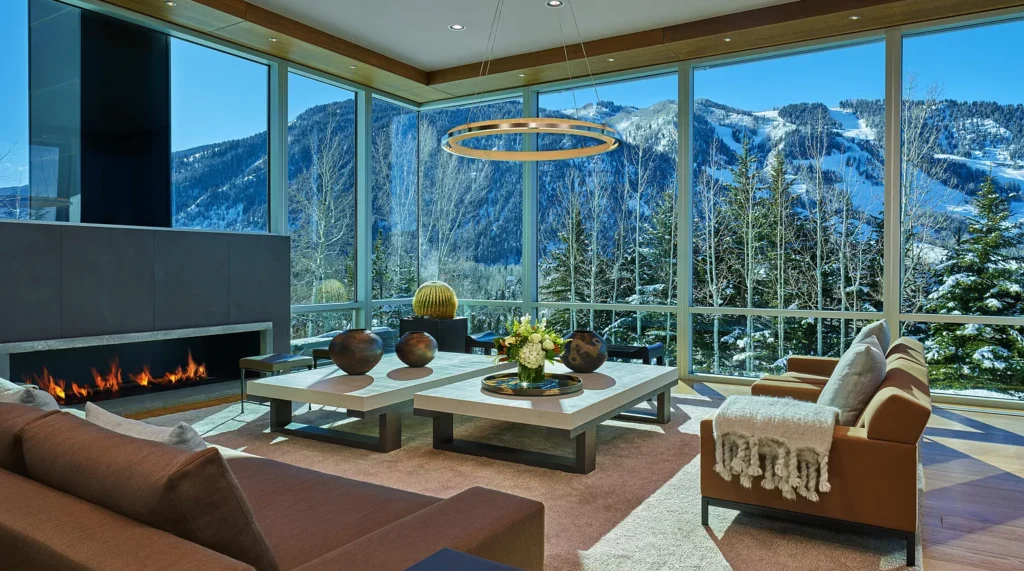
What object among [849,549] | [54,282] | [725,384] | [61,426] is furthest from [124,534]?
[725,384]

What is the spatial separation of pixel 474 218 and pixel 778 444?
18.4 feet

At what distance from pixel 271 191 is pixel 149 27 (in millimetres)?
1631

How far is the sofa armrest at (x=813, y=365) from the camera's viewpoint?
474cm

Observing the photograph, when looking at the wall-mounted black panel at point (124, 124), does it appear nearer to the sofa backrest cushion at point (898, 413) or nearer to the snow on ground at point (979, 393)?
the sofa backrest cushion at point (898, 413)

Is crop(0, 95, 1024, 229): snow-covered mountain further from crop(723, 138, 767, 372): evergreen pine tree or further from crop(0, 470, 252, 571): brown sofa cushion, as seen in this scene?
crop(0, 470, 252, 571): brown sofa cushion

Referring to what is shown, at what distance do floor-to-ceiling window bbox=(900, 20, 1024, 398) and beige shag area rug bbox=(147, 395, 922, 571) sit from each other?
2.09 m

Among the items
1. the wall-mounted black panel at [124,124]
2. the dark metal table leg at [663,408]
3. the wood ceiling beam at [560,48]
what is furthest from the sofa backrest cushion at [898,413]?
the wall-mounted black panel at [124,124]

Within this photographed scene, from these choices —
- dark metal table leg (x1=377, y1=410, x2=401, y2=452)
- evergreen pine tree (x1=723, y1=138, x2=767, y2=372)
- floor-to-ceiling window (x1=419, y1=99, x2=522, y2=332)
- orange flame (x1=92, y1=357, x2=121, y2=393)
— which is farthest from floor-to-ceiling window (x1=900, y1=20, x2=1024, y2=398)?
orange flame (x1=92, y1=357, x2=121, y2=393)

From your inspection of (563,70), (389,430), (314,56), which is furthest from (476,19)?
(389,430)

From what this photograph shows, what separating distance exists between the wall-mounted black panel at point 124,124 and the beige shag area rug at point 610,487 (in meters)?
1.68

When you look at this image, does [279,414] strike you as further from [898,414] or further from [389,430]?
[898,414]

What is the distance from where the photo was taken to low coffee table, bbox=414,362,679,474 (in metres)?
3.63

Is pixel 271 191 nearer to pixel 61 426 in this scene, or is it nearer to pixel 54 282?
pixel 54 282

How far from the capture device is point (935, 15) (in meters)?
5.44
